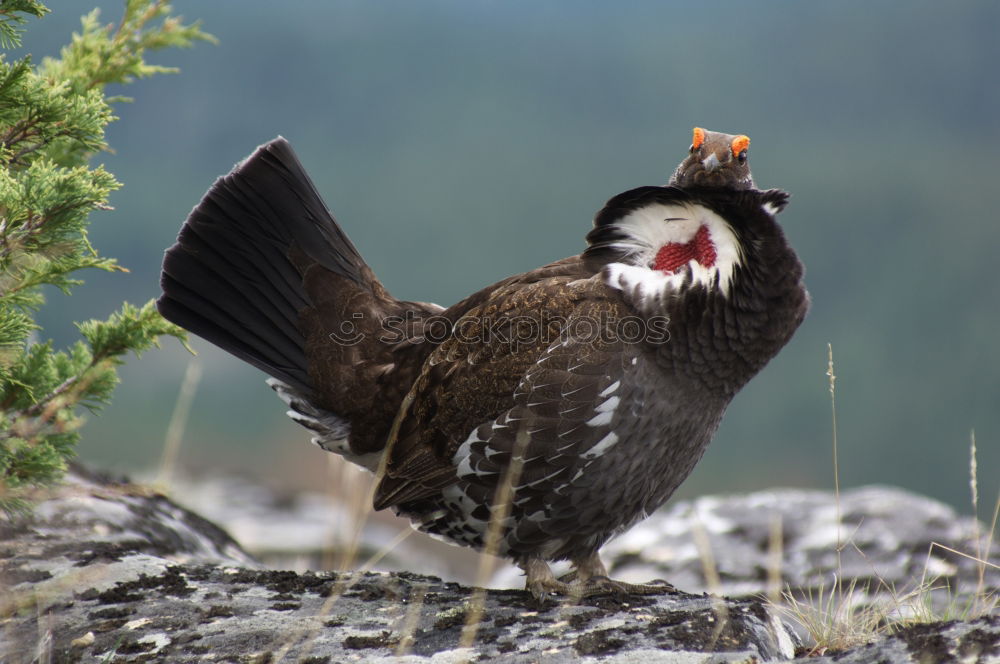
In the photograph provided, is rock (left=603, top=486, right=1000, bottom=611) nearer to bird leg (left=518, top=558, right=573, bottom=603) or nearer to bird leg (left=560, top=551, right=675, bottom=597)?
bird leg (left=560, top=551, right=675, bottom=597)

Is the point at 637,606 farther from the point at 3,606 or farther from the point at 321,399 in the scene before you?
the point at 3,606

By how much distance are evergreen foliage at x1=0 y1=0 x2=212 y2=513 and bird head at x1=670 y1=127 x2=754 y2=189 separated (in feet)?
10.1

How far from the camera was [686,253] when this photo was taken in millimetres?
5250

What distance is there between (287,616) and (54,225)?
2251mm

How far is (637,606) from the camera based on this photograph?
183 inches

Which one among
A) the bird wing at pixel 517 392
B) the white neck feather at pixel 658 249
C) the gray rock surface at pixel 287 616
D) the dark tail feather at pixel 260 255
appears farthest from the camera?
the dark tail feather at pixel 260 255

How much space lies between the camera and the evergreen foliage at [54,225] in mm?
4973

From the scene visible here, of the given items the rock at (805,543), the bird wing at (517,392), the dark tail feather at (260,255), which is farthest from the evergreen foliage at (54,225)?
the rock at (805,543)

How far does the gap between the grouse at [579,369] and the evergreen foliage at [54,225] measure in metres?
0.59

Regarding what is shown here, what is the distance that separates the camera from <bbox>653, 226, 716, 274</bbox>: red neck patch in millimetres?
5164

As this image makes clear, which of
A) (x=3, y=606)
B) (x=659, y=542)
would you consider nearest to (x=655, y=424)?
(x=3, y=606)

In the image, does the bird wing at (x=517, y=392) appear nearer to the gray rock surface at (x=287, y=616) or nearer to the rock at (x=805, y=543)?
the gray rock surface at (x=287, y=616)

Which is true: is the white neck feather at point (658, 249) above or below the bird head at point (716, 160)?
below

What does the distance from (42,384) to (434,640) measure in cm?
280
